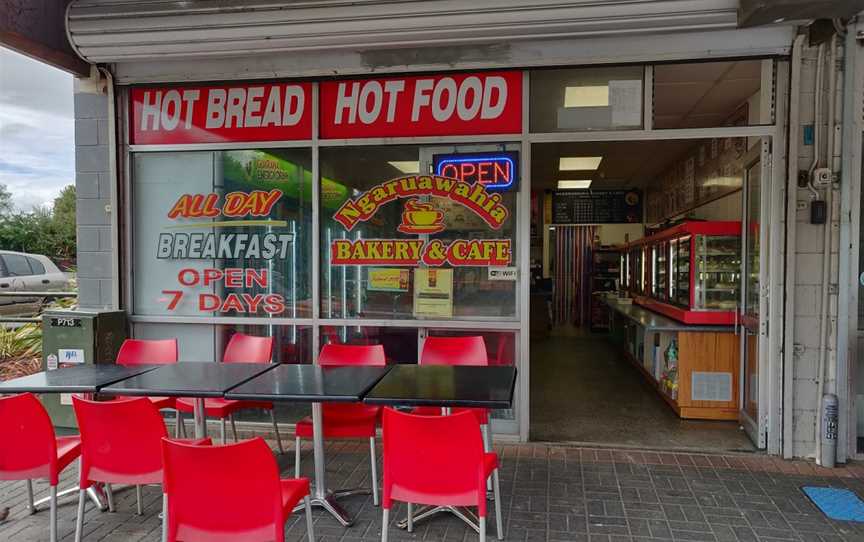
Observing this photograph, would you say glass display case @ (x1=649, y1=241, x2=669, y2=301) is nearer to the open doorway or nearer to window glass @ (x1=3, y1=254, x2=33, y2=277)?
the open doorway

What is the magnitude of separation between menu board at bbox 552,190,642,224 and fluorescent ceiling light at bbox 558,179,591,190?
0.85ft

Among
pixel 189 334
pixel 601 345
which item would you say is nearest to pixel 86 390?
pixel 189 334

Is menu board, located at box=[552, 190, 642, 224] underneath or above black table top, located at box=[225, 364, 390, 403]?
above

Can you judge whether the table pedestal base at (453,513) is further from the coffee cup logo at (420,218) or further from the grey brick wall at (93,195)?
the grey brick wall at (93,195)

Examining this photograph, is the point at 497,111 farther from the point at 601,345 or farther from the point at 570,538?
the point at 601,345

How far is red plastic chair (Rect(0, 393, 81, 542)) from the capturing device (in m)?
2.72

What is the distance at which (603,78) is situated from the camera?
453cm

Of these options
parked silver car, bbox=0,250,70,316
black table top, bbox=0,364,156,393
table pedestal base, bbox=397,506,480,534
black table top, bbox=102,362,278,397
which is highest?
parked silver car, bbox=0,250,70,316

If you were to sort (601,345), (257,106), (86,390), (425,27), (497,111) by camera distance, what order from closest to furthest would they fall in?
1. (86,390)
2. (425,27)
3. (497,111)
4. (257,106)
5. (601,345)

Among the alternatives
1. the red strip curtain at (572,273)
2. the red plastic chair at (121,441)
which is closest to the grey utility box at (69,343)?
the red plastic chair at (121,441)

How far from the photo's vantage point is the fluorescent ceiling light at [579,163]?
837 cm

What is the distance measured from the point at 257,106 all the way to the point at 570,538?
422 cm

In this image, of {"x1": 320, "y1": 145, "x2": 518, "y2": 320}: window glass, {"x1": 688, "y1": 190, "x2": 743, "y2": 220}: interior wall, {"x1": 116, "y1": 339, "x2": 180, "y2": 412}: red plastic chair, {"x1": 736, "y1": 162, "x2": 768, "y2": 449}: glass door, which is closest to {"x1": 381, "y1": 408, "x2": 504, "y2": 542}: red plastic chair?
{"x1": 320, "y1": 145, "x2": 518, "y2": 320}: window glass

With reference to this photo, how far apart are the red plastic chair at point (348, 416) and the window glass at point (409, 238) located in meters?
0.85
